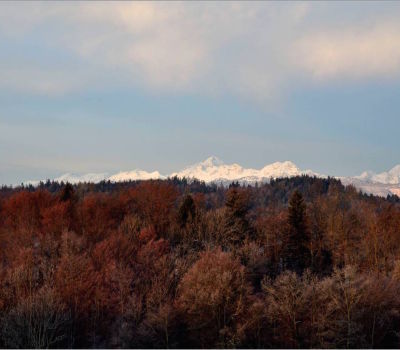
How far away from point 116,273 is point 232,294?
17150mm

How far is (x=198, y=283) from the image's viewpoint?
56.8 m

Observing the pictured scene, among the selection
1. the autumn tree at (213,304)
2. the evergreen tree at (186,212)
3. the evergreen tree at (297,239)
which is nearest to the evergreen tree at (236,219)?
the evergreen tree at (297,239)

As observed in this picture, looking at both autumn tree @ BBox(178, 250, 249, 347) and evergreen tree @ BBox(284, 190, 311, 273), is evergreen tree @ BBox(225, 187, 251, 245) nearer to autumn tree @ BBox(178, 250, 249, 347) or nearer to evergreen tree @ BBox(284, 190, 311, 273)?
evergreen tree @ BBox(284, 190, 311, 273)

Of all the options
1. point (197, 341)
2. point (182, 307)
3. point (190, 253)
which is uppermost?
point (190, 253)

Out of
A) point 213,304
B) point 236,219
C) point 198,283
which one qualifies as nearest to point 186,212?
point 236,219

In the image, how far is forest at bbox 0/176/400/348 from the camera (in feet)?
172

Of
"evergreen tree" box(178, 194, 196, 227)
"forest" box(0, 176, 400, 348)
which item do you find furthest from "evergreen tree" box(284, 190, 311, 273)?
"evergreen tree" box(178, 194, 196, 227)

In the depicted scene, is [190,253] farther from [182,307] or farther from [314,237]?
[314,237]

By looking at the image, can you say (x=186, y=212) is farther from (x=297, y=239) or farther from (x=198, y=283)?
(x=198, y=283)

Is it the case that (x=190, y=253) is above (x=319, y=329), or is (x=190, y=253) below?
above

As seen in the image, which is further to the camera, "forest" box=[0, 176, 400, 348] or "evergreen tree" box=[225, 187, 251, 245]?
"evergreen tree" box=[225, 187, 251, 245]

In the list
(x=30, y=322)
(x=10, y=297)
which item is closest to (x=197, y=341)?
(x=30, y=322)

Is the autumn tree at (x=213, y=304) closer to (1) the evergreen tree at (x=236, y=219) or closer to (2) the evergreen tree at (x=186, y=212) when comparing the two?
(1) the evergreen tree at (x=236, y=219)

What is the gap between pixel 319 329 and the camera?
168ft
